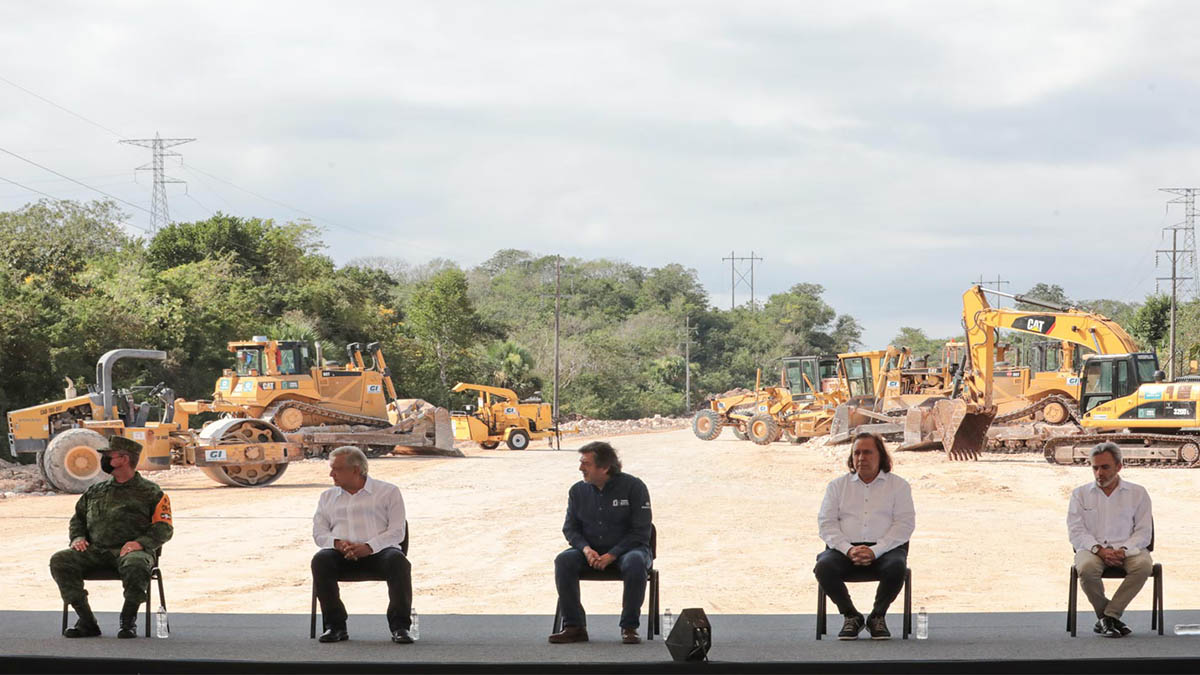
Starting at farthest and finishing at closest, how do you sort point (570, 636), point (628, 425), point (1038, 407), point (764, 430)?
point (628, 425)
point (764, 430)
point (1038, 407)
point (570, 636)

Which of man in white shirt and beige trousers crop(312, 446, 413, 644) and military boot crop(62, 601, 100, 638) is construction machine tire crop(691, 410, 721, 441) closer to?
man in white shirt and beige trousers crop(312, 446, 413, 644)

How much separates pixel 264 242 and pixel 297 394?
23.1m

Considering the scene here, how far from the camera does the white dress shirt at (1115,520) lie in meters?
7.10

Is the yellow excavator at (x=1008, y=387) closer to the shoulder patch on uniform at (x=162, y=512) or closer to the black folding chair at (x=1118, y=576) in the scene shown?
the black folding chair at (x=1118, y=576)

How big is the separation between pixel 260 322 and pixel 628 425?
25.6 meters

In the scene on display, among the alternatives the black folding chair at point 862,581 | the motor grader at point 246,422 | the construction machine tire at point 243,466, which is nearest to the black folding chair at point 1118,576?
the black folding chair at point 862,581

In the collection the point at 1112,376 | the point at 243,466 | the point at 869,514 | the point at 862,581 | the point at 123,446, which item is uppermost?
the point at 1112,376

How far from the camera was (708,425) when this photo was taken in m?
43.0

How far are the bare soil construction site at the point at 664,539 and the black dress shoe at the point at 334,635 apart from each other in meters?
2.54

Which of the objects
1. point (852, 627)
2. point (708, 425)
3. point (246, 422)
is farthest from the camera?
point (708, 425)

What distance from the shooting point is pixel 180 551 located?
525 inches

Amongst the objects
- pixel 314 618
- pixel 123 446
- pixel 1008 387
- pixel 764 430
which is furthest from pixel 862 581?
pixel 764 430

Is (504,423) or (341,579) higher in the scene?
(341,579)

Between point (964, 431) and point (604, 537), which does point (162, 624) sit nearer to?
point (604, 537)
